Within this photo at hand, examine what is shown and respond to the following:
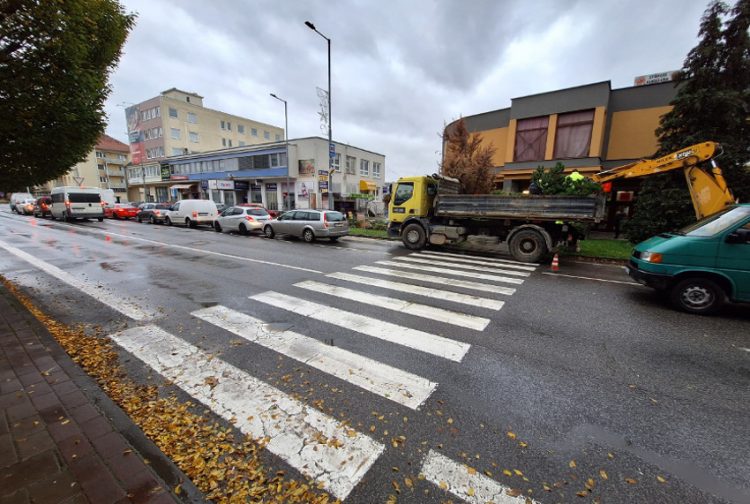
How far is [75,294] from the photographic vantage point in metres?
6.44

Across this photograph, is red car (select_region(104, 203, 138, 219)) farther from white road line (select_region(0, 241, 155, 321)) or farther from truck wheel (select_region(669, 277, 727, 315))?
truck wheel (select_region(669, 277, 727, 315))

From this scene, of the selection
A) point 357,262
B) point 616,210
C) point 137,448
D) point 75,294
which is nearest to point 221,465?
point 137,448

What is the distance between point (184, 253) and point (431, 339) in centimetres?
1052

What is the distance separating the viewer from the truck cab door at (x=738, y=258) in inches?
208

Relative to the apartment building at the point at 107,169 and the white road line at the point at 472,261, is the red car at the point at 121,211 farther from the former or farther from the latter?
the apartment building at the point at 107,169

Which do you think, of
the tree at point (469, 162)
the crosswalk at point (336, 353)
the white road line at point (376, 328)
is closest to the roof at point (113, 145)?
the tree at point (469, 162)

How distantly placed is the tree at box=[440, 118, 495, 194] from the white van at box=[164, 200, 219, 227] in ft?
54.0

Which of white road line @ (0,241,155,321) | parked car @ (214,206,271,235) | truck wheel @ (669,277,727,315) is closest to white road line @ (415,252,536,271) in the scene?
truck wheel @ (669,277,727,315)

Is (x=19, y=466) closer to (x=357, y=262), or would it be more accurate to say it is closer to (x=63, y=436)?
(x=63, y=436)

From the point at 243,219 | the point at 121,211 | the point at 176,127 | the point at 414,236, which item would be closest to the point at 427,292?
the point at 414,236

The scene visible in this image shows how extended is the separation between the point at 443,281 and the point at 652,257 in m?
4.19

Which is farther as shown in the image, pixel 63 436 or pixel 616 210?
pixel 616 210

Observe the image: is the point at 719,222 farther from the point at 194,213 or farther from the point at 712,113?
the point at 194,213

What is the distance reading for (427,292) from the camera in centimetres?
678
